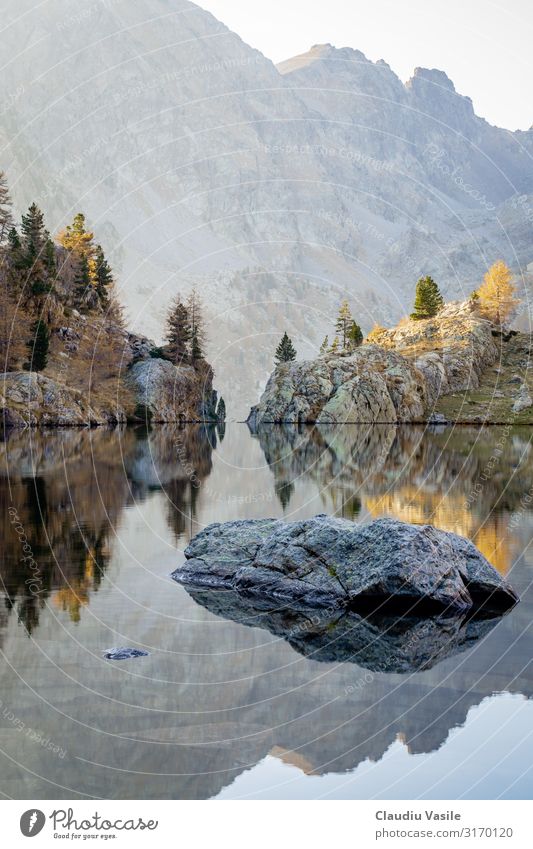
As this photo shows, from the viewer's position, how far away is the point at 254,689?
1454cm

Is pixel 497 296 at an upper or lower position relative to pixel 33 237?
upper

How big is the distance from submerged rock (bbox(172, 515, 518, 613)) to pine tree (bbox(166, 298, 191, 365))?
13574 cm

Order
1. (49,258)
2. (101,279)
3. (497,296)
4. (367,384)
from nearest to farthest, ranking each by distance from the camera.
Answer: (49,258) < (367,384) < (101,279) < (497,296)

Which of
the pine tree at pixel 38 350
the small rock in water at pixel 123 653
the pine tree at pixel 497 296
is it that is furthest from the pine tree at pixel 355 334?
the small rock in water at pixel 123 653

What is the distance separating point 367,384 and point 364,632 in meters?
132

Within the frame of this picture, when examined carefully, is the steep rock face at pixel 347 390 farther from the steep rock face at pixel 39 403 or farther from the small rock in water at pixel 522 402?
the steep rock face at pixel 39 403

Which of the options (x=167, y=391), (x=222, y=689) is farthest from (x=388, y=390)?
(x=222, y=689)

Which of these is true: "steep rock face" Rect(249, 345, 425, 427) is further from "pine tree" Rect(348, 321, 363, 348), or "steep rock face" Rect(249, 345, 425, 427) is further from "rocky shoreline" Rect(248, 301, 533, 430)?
"pine tree" Rect(348, 321, 363, 348)

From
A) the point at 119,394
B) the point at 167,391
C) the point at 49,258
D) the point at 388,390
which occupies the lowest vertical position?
the point at 119,394

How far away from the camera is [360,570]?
20891 millimetres

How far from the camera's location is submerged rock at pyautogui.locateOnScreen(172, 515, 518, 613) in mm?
20203
